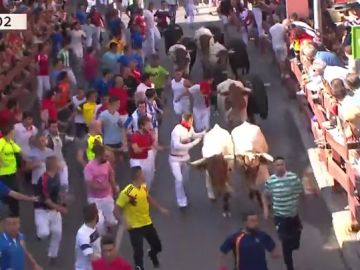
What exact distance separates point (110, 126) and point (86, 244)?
5.36 m

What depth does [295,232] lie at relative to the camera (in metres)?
14.6

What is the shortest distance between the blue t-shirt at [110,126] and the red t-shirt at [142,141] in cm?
126

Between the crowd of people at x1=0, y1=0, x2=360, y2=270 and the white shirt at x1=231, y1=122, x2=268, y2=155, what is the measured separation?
0.70 metres

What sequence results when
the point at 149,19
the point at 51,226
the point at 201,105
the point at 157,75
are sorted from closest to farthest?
1. the point at 51,226
2. the point at 201,105
3. the point at 157,75
4. the point at 149,19

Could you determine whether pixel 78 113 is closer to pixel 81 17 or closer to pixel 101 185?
pixel 101 185

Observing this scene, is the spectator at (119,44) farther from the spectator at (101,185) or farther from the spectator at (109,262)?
the spectator at (109,262)

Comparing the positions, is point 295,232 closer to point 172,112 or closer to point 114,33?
point 172,112

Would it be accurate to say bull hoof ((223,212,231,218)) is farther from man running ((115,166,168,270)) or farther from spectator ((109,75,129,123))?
spectator ((109,75,129,123))

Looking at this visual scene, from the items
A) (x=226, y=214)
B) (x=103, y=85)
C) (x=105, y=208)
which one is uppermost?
(x=103, y=85)

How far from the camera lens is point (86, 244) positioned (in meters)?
13.5

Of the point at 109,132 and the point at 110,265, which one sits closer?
the point at 110,265

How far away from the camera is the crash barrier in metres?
15.6

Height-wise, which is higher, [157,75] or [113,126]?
[157,75]

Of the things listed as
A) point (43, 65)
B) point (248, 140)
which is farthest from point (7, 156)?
point (43, 65)
